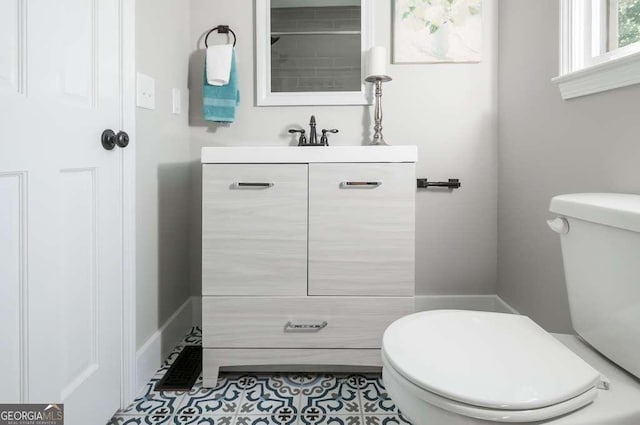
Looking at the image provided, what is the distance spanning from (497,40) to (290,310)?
60.8 inches

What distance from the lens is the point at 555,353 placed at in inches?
32.9

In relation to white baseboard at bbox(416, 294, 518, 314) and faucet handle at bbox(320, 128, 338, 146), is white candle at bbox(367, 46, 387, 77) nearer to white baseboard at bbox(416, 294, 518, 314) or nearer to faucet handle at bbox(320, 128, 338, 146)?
faucet handle at bbox(320, 128, 338, 146)

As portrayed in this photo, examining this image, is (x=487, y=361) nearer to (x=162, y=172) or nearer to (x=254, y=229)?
(x=254, y=229)

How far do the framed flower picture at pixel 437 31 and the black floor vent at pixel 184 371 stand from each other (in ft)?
5.13

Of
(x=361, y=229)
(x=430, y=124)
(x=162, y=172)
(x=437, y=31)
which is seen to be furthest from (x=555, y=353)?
(x=437, y=31)

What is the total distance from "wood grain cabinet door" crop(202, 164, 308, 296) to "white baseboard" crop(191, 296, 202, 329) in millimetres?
652

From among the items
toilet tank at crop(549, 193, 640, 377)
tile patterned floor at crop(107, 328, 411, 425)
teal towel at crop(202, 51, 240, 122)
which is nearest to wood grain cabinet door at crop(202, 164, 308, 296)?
tile patterned floor at crop(107, 328, 411, 425)

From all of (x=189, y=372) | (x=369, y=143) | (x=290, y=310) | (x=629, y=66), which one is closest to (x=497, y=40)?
(x=369, y=143)

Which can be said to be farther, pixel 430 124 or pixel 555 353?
pixel 430 124

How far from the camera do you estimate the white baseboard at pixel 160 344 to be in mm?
1464

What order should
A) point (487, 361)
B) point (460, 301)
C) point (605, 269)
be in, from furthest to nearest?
point (460, 301) → point (605, 269) → point (487, 361)

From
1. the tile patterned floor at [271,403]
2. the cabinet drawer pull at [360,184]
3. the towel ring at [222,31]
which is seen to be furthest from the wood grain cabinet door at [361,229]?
the towel ring at [222,31]

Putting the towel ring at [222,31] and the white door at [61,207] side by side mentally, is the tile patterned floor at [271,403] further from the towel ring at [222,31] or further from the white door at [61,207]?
the towel ring at [222,31]

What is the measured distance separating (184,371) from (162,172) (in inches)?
30.4
